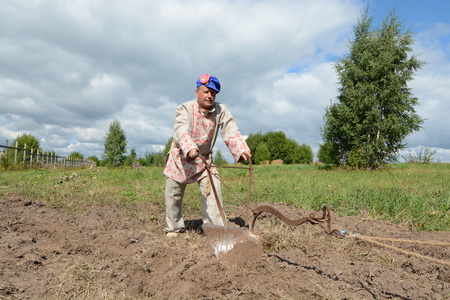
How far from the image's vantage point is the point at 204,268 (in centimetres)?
264

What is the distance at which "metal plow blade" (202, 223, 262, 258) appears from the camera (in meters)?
2.92

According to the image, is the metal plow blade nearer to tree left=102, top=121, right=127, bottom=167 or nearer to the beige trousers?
the beige trousers

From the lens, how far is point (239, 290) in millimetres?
2348

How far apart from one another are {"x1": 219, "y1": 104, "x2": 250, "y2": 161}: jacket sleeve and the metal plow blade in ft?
3.33

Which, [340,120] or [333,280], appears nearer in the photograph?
[333,280]

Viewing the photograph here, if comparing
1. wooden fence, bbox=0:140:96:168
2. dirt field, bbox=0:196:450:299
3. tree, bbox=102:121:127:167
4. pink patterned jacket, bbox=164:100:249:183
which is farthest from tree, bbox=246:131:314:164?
dirt field, bbox=0:196:450:299

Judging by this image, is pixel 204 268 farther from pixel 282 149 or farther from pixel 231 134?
pixel 282 149

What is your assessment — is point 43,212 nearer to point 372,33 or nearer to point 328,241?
point 328,241

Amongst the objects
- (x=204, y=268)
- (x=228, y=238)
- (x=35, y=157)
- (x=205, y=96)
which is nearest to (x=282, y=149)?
(x=35, y=157)

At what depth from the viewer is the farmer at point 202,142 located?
3.73 meters

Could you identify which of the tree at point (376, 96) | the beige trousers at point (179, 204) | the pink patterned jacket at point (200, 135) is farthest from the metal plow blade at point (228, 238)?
the tree at point (376, 96)

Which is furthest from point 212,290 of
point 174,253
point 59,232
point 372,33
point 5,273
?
point 372,33

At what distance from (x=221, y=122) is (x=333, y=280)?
7.34 feet

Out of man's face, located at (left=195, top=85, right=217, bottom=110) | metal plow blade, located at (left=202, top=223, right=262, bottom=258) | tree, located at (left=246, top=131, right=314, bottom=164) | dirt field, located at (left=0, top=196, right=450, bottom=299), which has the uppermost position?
tree, located at (left=246, top=131, right=314, bottom=164)
